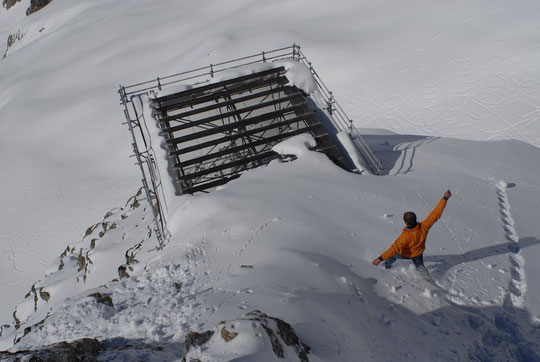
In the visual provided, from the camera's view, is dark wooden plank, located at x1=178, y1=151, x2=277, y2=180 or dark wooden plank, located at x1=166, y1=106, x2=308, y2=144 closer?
dark wooden plank, located at x1=178, y1=151, x2=277, y2=180

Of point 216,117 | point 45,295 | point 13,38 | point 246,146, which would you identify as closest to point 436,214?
point 246,146

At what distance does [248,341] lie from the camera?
12.7ft

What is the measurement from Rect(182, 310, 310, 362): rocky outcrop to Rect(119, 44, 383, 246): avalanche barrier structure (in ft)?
15.2

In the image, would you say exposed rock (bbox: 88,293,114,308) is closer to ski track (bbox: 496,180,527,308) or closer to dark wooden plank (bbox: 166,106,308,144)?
dark wooden plank (bbox: 166,106,308,144)

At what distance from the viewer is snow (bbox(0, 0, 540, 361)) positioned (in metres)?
5.29

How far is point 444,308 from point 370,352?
1598mm

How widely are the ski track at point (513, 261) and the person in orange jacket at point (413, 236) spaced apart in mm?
1348

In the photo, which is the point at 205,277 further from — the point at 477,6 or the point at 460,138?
the point at 477,6

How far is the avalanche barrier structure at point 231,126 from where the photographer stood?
9.21 metres

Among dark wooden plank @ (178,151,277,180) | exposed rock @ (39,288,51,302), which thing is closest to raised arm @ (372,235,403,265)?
dark wooden plank @ (178,151,277,180)

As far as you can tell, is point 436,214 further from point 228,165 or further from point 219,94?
point 219,94

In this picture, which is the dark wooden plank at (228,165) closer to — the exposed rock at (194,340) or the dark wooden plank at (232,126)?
the dark wooden plank at (232,126)

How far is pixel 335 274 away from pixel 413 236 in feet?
3.69

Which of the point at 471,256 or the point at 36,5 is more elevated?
the point at 36,5
